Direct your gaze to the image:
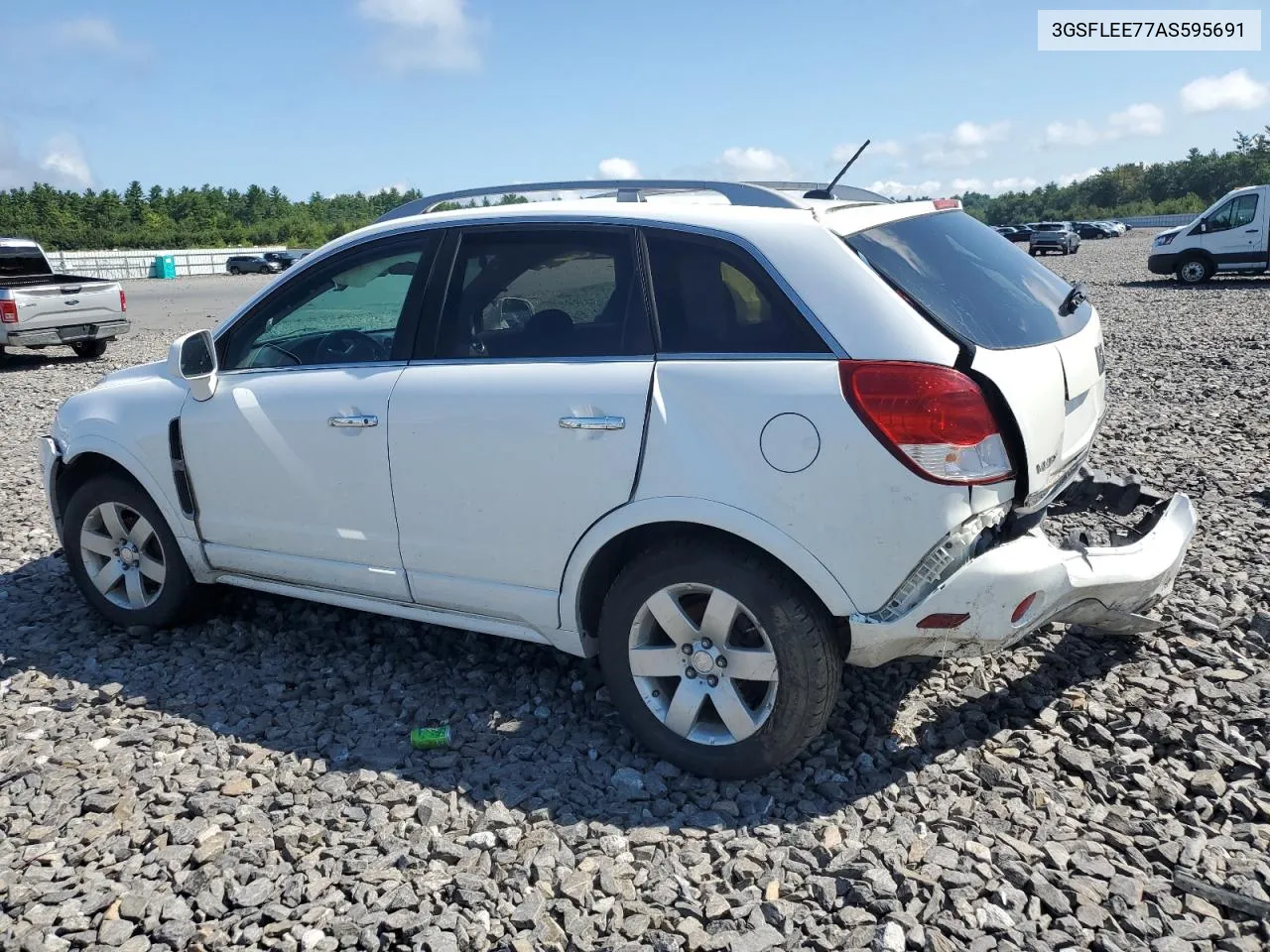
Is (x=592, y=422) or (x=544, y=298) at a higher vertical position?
(x=544, y=298)

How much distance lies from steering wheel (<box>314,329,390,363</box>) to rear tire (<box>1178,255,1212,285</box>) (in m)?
23.2

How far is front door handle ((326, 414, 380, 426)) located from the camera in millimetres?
3838

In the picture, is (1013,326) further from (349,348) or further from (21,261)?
(21,261)

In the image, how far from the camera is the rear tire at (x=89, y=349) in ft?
54.8

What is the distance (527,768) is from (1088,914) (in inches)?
71.2

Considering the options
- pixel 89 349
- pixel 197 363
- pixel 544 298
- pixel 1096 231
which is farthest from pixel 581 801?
pixel 1096 231

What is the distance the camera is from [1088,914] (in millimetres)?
2699

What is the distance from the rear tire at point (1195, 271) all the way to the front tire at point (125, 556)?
929 inches

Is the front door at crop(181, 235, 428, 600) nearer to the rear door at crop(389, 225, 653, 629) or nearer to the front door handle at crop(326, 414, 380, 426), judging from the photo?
the front door handle at crop(326, 414, 380, 426)

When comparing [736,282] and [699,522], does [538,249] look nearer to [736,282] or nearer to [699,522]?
[736,282]

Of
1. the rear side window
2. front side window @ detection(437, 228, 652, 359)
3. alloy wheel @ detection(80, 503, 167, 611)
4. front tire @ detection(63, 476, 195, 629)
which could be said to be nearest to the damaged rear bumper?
the rear side window

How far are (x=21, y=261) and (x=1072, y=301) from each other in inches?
Answer: 695

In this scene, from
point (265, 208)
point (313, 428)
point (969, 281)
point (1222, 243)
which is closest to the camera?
point (969, 281)

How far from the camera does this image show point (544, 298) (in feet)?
12.3
